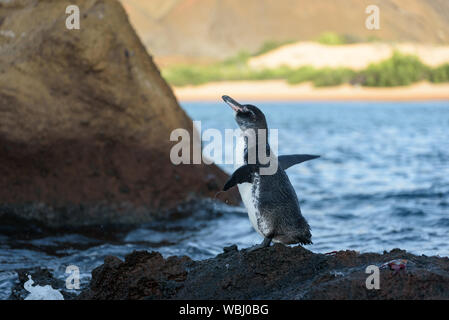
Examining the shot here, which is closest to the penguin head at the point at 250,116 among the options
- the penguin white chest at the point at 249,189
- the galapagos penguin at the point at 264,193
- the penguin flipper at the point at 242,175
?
the galapagos penguin at the point at 264,193

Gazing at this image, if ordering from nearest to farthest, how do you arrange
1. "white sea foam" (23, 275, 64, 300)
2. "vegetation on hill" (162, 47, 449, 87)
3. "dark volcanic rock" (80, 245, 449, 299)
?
1. "dark volcanic rock" (80, 245, 449, 299)
2. "white sea foam" (23, 275, 64, 300)
3. "vegetation on hill" (162, 47, 449, 87)

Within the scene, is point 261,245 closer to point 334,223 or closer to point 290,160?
point 290,160

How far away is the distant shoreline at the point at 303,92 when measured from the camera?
159ft

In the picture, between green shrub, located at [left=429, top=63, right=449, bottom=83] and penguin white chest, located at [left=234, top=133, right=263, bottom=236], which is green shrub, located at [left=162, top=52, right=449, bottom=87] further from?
penguin white chest, located at [left=234, top=133, right=263, bottom=236]

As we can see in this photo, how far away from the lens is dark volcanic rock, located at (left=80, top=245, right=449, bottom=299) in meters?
3.65

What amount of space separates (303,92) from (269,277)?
53.4 m

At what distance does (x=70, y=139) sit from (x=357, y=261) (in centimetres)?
439

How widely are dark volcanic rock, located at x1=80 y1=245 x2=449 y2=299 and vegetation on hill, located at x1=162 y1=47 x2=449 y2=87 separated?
47.3m

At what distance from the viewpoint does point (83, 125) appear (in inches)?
304

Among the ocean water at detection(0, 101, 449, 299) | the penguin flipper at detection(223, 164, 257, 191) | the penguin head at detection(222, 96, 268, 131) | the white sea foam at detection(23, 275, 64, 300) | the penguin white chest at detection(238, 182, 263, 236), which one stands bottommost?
the white sea foam at detection(23, 275, 64, 300)

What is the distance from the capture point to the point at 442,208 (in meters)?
8.83

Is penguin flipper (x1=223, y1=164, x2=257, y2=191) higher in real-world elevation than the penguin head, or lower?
lower

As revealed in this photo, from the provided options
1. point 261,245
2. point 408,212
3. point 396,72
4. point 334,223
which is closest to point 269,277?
point 261,245

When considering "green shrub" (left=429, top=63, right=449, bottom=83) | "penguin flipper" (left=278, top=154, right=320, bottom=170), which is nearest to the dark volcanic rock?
"penguin flipper" (left=278, top=154, right=320, bottom=170)
